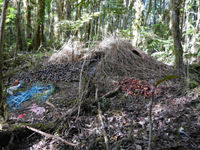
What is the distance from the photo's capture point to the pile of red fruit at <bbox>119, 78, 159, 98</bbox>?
2508mm

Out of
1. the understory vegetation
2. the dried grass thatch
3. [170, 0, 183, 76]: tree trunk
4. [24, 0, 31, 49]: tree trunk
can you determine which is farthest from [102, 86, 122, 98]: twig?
[24, 0, 31, 49]: tree trunk

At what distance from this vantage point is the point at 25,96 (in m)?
2.83

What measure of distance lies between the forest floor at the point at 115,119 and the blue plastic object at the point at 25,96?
0.10 m

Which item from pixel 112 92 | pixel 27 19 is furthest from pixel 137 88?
pixel 27 19

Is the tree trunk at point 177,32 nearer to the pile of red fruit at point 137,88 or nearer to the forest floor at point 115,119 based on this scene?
the forest floor at point 115,119

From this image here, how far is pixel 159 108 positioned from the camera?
76.4 inches

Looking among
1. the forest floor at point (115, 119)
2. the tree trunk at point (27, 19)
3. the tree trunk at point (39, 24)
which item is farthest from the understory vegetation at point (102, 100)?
the tree trunk at point (27, 19)

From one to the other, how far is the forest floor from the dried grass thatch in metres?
0.41

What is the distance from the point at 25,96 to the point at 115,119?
1.81m

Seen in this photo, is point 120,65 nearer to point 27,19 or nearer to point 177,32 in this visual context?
point 177,32

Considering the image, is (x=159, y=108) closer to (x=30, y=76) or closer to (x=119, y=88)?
(x=119, y=88)

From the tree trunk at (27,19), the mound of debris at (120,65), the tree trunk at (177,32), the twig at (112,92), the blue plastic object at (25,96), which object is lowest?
the blue plastic object at (25,96)

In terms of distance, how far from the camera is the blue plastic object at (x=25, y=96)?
2.69 meters

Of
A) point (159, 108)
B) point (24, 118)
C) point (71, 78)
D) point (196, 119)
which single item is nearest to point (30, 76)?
point (71, 78)
